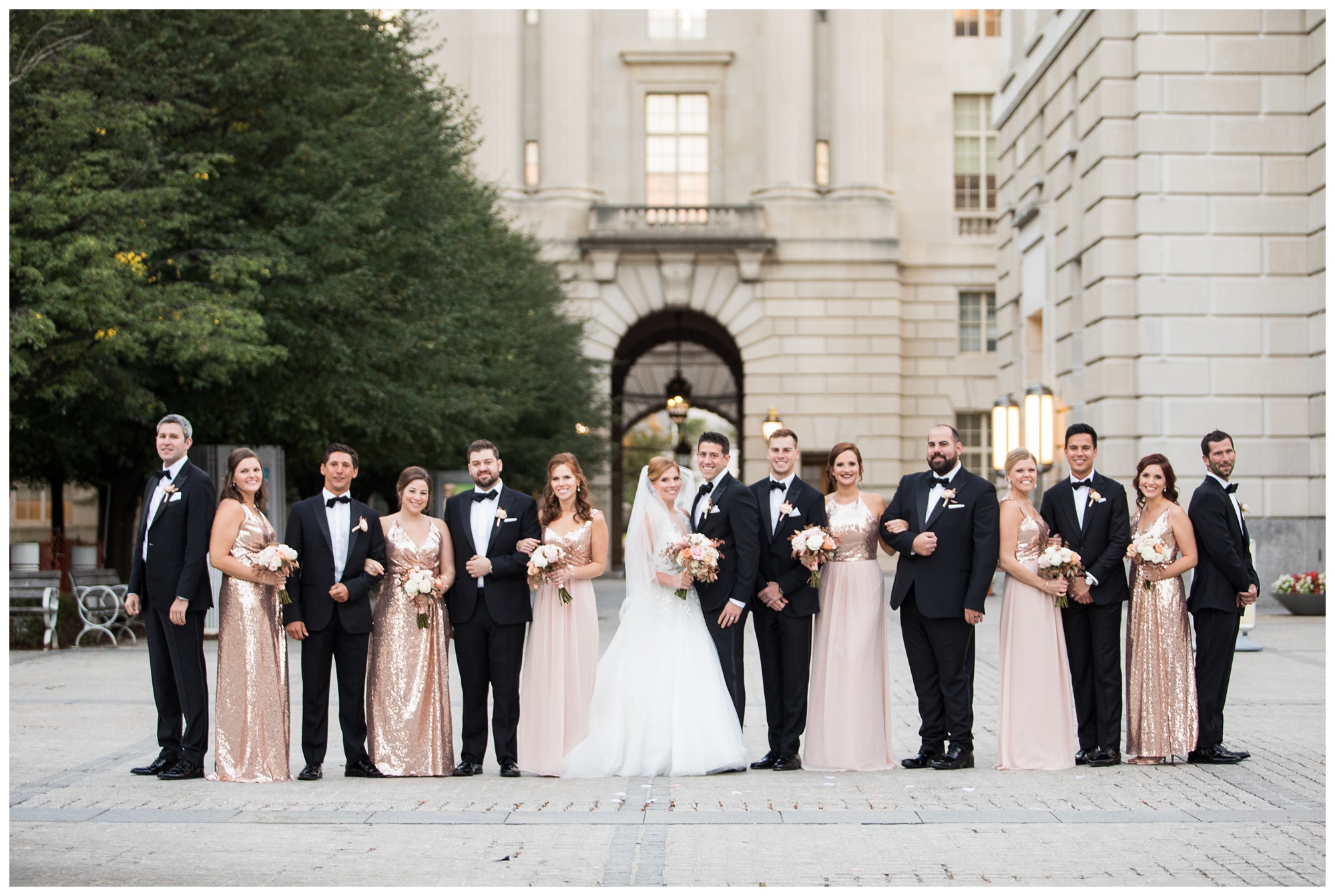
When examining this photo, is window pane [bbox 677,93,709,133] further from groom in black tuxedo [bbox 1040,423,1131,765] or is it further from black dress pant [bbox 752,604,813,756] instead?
black dress pant [bbox 752,604,813,756]

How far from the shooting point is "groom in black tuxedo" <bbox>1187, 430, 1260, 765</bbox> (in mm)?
10352

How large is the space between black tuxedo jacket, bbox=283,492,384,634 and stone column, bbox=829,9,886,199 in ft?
113

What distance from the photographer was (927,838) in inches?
303

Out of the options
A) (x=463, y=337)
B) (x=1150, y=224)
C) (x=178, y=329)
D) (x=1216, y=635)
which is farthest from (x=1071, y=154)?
(x=1216, y=635)

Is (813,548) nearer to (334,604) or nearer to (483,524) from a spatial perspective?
(483,524)

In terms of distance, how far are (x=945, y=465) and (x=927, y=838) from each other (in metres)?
3.12

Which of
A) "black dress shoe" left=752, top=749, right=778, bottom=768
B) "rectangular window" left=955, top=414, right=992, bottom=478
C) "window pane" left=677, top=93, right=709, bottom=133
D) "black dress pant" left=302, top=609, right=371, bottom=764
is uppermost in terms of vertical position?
"window pane" left=677, top=93, right=709, bottom=133

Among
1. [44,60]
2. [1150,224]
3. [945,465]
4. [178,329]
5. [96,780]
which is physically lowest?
[96,780]

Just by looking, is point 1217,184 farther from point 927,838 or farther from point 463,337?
point 927,838

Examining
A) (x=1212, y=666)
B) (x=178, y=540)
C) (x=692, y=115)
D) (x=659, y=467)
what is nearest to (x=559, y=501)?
(x=659, y=467)

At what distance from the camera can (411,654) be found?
995cm

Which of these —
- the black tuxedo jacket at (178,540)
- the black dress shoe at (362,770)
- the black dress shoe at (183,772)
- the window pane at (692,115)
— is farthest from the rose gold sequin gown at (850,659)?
the window pane at (692,115)

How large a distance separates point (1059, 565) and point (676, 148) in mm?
35901

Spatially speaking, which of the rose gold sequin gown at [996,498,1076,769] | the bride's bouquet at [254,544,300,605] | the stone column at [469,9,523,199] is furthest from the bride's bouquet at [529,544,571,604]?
the stone column at [469,9,523,199]
